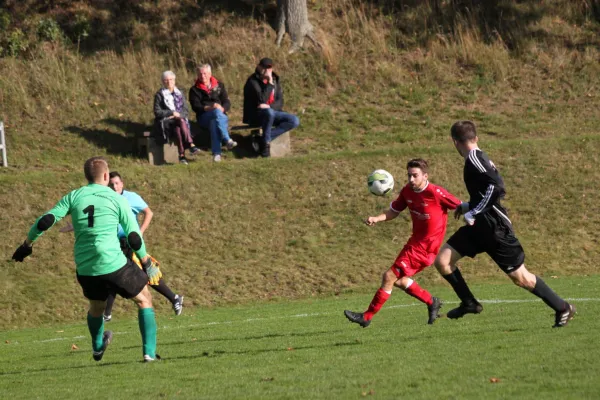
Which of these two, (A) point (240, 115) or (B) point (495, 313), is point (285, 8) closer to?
(A) point (240, 115)

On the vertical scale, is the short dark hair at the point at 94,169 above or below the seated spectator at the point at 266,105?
above

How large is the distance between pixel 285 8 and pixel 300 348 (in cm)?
1765

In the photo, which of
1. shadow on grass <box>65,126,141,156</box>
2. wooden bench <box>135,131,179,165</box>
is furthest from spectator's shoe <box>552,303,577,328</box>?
shadow on grass <box>65,126,141,156</box>

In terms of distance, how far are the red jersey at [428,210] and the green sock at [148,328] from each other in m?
2.89

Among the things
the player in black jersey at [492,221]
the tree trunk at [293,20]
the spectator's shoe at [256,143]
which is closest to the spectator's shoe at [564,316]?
the player in black jersey at [492,221]

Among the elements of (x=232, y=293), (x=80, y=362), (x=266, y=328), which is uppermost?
(x=80, y=362)

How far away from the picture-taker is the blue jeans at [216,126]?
19797 mm

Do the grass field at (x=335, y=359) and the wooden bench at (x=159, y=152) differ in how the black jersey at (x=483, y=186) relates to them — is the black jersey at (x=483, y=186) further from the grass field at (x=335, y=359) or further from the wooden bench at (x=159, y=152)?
the wooden bench at (x=159, y=152)

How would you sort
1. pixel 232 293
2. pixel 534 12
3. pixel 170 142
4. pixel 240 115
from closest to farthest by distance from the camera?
pixel 232 293 → pixel 170 142 → pixel 240 115 → pixel 534 12

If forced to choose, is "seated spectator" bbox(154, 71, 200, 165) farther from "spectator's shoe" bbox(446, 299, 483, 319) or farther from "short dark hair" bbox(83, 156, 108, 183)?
"short dark hair" bbox(83, 156, 108, 183)

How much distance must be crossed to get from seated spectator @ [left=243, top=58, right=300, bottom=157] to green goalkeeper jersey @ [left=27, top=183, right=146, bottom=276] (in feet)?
38.0

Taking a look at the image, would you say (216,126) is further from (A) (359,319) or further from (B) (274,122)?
(A) (359,319)

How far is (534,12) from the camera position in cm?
2758

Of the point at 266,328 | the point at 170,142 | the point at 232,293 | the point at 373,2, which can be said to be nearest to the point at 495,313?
the point at 266,328
